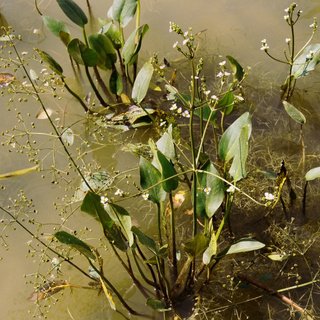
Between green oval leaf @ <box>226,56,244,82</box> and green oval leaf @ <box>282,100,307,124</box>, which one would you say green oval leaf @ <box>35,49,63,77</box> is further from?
green oval leaf @ <box>282,100,307,124</box>

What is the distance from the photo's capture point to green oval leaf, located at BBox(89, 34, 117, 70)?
1.92m

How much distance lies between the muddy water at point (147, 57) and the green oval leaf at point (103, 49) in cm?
31

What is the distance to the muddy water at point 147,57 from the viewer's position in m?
1.70

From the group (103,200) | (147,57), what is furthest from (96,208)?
(147,57)

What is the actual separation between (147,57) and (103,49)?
1.32 ft

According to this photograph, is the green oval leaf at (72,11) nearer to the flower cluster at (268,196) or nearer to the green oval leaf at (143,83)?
the green oval leaf at (143,83)

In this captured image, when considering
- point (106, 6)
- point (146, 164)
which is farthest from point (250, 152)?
point (106, 6)

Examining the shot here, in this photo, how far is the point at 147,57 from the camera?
233 centimetres

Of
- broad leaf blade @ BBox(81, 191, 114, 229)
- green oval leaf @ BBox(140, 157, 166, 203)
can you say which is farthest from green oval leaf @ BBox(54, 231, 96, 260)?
green oval leaf @ BBox(140, 157, 166, 203)

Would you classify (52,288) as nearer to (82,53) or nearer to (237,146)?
(237,146)

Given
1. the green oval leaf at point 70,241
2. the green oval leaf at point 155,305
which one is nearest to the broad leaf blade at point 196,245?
the green oval leaf at point 155,305

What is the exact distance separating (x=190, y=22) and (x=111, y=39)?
0.64 metres

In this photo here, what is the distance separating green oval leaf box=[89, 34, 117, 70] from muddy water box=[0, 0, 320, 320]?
315mm

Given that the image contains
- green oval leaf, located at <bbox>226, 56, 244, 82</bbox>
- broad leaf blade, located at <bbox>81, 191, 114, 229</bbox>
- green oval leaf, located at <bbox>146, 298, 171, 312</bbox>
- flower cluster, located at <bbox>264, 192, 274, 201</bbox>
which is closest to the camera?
flower cluster, located at <bbox>264, 192, 274, 201</bbox>
